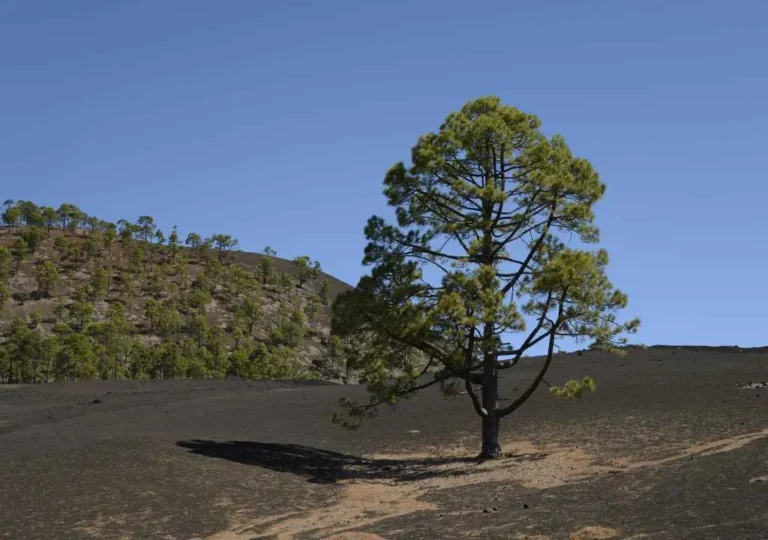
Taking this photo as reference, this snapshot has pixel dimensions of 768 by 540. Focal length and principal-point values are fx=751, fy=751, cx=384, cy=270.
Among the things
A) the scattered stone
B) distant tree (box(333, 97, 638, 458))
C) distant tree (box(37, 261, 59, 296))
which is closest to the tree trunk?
distant tree (box(333, 97, 638, 458))

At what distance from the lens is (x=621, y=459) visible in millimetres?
23828

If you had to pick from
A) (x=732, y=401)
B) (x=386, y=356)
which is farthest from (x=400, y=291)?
(x=732, y=401)

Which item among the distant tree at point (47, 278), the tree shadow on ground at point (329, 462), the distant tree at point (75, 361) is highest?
the distant tree at point (47, 278)

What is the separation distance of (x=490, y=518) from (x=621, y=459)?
8.31 metres

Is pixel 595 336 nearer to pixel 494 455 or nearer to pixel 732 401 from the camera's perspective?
pixel 494 455

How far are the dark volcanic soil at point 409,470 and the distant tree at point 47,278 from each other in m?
150

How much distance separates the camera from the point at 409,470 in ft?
88.3

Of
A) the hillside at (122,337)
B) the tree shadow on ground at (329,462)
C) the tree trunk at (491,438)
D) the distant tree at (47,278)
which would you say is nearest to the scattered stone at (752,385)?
the tree shadow on ground at (329,462)

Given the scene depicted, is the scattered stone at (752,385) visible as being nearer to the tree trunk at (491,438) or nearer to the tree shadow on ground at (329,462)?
the tree shadow on ground at (329,462)

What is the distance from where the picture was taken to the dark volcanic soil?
54.9ft

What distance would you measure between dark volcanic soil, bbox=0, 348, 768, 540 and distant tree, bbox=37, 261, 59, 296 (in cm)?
14953

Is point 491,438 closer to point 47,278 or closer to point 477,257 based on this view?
point 477,257

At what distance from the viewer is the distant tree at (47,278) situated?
7175 inches

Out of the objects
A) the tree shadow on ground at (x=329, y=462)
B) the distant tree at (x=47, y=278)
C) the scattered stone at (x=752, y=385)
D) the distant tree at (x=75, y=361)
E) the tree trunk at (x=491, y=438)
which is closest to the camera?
the tree shadow on ground at (x=329, y=462)
